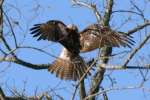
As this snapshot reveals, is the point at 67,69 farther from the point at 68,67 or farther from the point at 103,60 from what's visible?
the point at 103,60

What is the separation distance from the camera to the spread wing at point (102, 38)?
1073 cm

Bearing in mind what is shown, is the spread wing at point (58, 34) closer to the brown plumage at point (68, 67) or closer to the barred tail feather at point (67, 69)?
the brown plumage at point (68, 67)

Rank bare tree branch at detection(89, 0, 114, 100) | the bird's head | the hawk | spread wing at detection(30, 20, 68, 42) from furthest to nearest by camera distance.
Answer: the bird's head
spread wing at detection(30, 20, 68, 42)
the hawk
bare tree branch at detection(89, 0, 114, 100)

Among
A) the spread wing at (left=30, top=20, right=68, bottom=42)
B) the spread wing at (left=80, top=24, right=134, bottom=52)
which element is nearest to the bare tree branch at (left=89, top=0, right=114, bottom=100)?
the spread wing at (left=80, top=24, right=134, bottom=52)

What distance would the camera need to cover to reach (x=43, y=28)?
11211 millimetres

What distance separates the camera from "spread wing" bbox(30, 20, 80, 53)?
11.0 meters

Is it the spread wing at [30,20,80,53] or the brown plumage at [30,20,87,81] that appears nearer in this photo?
the brown plumage at [30,20,87,81]

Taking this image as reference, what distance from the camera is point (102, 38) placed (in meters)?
10.8

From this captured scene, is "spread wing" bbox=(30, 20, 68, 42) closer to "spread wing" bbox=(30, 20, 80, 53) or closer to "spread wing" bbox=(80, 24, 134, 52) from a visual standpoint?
"spread wing" bbox=(30, 20, 80, 53)

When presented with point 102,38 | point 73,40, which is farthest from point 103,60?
point 73,40

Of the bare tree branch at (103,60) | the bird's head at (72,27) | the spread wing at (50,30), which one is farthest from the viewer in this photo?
the bird's head at (72,27)

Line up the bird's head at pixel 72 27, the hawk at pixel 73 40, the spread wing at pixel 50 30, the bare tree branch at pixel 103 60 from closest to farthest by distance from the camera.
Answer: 1. the bare tree branch at pixel 103 60
2. the hawk at pixel 73 40
3. the spread wing at pixel 50 30
4. the bird's head at pixel 72 27

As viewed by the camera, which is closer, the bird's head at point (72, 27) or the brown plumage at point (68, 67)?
the brown plumage at point (68, 67)

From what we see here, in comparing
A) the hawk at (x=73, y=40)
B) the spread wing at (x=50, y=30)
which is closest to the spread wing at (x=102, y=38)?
the hawk at (x=73, y=40)
